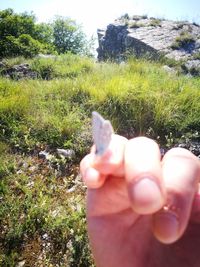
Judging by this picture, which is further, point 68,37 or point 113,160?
point 68,37

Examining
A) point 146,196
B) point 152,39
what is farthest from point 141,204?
point 152,39

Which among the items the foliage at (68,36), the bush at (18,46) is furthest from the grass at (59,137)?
the foliage at (68,36)

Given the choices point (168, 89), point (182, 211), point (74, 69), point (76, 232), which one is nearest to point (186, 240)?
point (182, 211)

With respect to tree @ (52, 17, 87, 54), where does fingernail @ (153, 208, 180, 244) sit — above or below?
above

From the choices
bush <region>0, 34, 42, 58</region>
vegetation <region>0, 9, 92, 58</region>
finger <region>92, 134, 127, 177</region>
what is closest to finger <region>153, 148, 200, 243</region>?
finger <region>92, 134, 127, 177</region>

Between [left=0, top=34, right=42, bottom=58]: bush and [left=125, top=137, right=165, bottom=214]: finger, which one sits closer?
[left=125, top=137, right=165, bottom=214]: finger

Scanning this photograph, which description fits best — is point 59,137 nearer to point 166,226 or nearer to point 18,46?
point 166,226

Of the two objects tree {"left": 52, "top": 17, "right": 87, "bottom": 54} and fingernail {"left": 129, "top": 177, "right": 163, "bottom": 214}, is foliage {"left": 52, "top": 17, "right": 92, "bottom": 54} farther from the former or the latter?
fingernail {"left": 129, "top": 177, "right": 163, "bottom": 214}
